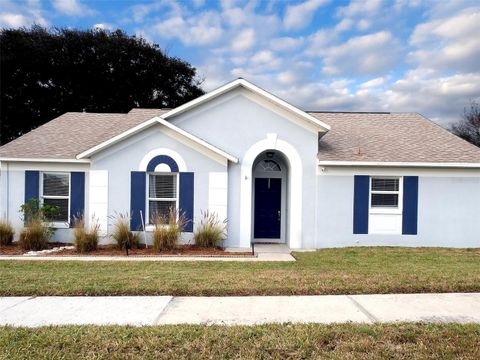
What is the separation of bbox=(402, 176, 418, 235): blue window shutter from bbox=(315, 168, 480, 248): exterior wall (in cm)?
15

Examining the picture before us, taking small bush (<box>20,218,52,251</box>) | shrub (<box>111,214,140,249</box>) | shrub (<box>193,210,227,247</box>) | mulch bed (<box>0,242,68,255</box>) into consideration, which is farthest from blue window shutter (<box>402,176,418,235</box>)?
small bush (<box>20,218,52,251</box>)

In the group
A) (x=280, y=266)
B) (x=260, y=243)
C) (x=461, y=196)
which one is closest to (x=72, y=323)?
(x=280, y=266)

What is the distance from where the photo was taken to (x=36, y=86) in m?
36.2

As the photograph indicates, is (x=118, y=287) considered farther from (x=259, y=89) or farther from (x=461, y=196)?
(x=461, y=196)

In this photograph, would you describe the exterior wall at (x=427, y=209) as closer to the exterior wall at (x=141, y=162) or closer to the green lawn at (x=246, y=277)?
the green lawn at (x=246, y=277)

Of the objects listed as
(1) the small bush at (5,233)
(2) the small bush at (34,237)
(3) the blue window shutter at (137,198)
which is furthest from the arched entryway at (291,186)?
(1) the small bush at (5,233)

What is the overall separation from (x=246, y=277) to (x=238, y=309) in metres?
1.93

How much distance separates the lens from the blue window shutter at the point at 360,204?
13281 millimetres

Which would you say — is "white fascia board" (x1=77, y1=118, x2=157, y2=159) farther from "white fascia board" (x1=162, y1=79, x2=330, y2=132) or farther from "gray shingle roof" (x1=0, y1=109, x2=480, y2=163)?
"gray shingle roof" (x1=0, y1=109, x2=480, y2=163)

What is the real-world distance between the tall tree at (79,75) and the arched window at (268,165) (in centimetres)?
2690

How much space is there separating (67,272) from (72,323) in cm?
351

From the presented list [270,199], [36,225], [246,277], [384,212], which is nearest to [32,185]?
[36,225]

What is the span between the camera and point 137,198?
516 inches

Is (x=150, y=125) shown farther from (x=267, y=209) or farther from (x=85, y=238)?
(x=267, y=209)
